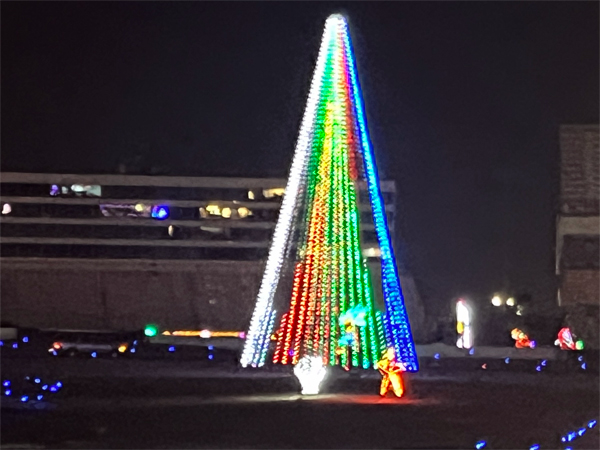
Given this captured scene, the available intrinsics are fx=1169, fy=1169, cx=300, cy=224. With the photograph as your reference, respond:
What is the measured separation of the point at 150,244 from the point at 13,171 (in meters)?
7.10

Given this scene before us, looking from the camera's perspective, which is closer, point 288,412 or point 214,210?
point 288,412

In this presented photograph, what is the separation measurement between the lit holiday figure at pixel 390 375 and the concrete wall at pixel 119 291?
102ft

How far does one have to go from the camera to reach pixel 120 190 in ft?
168

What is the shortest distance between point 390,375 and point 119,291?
117 ft

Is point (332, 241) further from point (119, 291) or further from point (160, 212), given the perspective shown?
point (160, 212)

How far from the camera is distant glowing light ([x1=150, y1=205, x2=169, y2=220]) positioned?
2014 inches

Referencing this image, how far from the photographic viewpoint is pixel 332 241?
23141mm

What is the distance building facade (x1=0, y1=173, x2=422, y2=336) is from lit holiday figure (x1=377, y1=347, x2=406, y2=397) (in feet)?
109

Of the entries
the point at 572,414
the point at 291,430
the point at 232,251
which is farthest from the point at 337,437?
the point at 232,251

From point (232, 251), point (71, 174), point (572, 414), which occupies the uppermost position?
point (71, 174)

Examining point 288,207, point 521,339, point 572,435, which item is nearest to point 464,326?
point 521,339

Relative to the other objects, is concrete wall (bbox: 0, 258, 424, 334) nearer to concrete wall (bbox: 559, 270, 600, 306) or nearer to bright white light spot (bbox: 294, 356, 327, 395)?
concrete wall (bbox: 559, 270, 600, 306)

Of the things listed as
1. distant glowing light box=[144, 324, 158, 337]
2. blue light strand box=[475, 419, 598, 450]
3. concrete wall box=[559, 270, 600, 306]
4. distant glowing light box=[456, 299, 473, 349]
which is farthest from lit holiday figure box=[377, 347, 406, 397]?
distant glowing light box=[144, 324, 158, 337]

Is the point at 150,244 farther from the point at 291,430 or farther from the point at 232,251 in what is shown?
the point at 291,430
